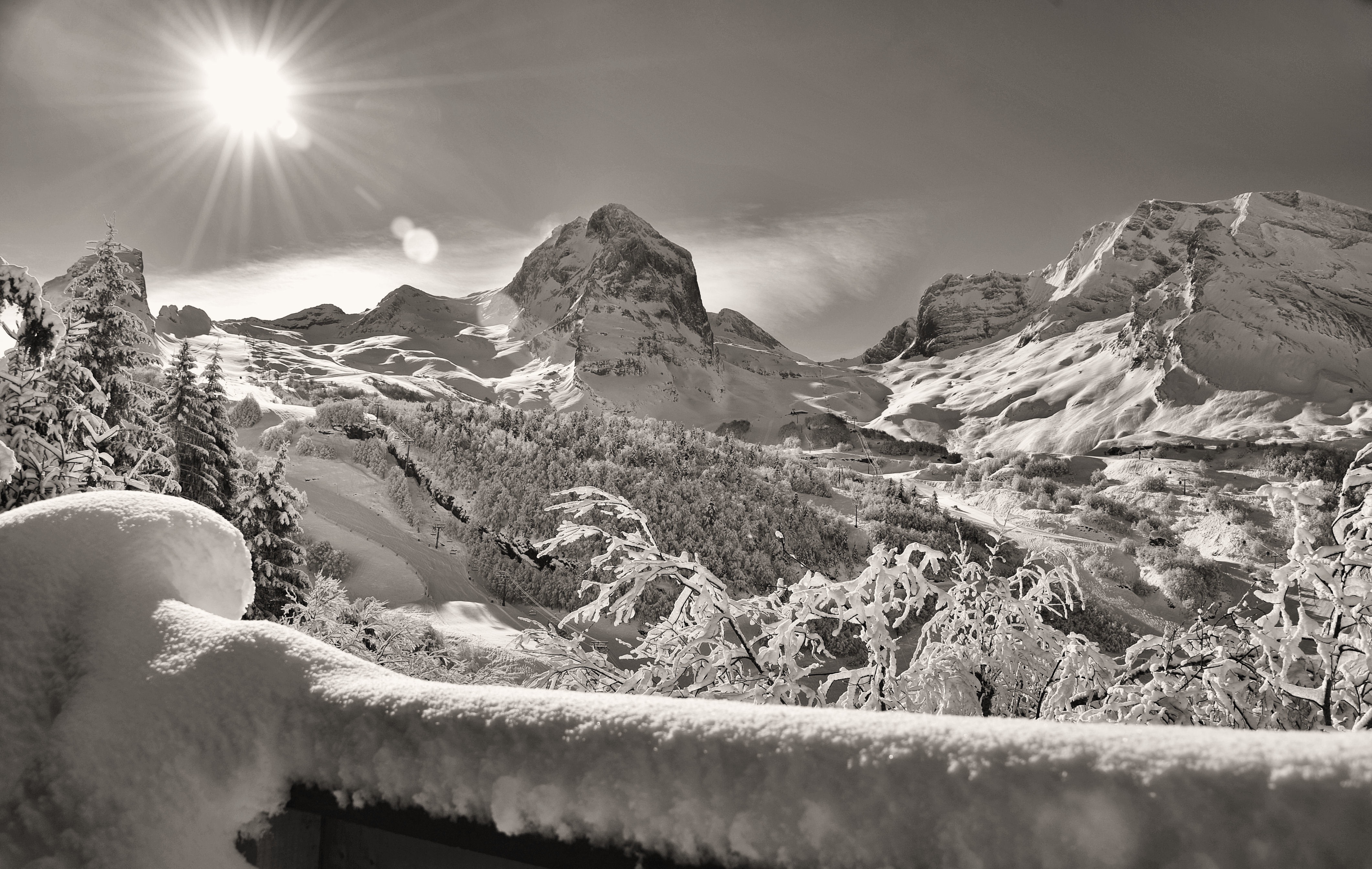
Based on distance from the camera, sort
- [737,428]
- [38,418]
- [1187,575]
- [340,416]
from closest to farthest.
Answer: [38,418]
[1187,575]
[340,416]
[737,428]

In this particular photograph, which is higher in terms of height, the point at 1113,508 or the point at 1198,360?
the point at 1198,360

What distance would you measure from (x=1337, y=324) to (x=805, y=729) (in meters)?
123

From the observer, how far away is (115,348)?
1147 cm

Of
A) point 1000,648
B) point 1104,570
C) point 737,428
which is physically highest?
point 737,428

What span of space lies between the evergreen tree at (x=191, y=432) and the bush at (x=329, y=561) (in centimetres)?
537

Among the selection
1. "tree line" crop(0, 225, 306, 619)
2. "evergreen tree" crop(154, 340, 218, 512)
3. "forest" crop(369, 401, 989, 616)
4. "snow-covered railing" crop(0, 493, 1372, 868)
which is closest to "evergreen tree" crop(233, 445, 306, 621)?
"tree line" crop(0, 225, 306, 619)

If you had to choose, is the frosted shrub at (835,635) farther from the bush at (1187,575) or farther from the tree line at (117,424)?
the bush at (1187,575)

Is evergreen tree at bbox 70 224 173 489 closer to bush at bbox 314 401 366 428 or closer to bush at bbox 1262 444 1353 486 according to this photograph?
bush at bbox 314 401 366 428

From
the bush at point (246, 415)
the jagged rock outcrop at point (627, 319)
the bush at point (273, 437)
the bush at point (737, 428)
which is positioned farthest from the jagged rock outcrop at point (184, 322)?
the bush at point (273, 437)

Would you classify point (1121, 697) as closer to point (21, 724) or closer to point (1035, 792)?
point (1035, 792)

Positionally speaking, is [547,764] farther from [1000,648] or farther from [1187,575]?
[1187,575]

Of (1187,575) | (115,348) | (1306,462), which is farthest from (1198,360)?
(115,348)

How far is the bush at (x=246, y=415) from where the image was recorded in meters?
36.1

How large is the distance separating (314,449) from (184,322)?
462ft
